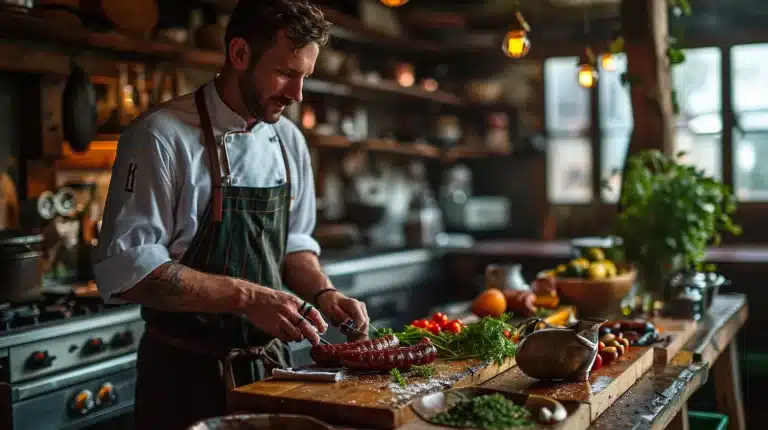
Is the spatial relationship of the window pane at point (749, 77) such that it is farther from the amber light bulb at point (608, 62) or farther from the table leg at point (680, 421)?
the table leg at point (680, 421)

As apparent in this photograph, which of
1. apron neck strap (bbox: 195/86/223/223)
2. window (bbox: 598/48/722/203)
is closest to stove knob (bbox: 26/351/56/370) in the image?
apron neck strap (bbox: 195/86/223/223)

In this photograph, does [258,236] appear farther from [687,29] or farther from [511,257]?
[687,29]

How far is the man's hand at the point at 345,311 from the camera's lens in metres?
2.41

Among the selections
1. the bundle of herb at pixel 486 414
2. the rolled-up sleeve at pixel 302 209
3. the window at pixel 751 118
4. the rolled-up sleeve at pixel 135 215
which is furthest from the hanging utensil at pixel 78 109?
the window at pixel 751 118

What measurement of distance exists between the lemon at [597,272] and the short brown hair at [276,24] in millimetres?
1617

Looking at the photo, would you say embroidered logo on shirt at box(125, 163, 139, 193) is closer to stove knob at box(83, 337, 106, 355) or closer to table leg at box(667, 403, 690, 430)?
stove knob at box(83, 337, 106, 355)

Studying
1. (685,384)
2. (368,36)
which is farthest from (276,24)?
(368,36)

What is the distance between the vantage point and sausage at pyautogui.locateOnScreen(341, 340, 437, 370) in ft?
6.92

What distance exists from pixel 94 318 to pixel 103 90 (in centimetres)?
155

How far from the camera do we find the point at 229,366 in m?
2.23

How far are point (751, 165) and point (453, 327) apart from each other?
4.96 m

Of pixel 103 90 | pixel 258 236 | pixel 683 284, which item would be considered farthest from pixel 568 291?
pixel 103 90

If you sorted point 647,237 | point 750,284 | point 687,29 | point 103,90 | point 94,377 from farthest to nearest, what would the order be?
point 687,29 < point 750,284 < point 103,90 < point 647,237 < point 94,377

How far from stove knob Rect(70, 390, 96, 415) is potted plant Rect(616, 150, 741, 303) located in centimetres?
231
